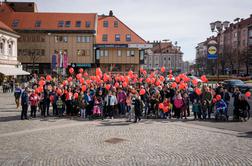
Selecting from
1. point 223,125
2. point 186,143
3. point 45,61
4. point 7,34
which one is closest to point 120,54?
point 45,61

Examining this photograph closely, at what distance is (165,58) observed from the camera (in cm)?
11312

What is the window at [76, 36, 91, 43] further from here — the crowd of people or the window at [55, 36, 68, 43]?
the crowd of people

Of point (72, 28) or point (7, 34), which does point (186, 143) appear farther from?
point (72, 28)

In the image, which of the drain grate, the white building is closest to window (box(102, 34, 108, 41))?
the white building

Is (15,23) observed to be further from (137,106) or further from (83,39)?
(137,106)

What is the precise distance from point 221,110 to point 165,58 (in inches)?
3926

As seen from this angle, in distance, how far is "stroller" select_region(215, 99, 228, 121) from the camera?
48.1ft

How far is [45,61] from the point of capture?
2012 inches

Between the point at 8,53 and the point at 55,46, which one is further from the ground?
the point at 55,46

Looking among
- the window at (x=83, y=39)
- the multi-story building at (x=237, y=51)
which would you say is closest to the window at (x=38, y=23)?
the window at (x=83, y=39)

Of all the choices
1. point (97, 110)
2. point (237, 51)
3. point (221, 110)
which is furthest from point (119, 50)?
point (221, 110)

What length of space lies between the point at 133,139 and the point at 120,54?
139 ft

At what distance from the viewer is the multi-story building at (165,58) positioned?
371 ft

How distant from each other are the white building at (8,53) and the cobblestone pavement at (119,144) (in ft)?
85.7
